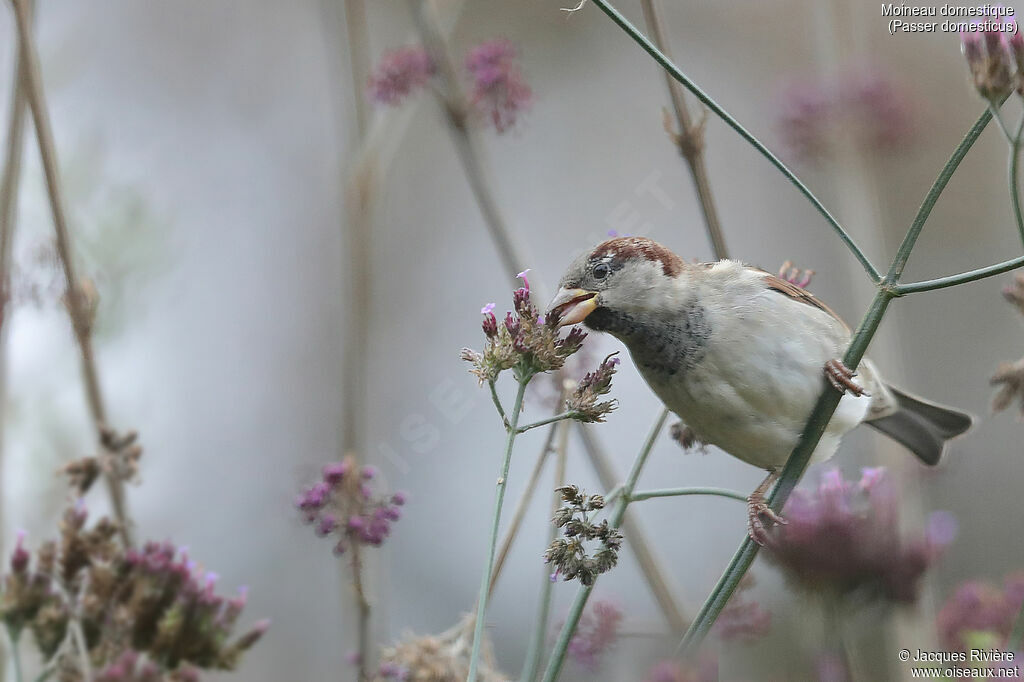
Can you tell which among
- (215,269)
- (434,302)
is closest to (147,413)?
(215,269)

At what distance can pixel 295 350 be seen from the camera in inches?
225

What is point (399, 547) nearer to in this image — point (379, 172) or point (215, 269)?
point (215, 269)

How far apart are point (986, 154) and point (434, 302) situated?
3.30 m

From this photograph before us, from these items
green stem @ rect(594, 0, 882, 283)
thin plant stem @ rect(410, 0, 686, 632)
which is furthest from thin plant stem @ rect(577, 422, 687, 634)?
green stem @ rect(594, 0, 882, 283)

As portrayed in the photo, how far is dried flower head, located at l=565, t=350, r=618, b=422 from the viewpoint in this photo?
132 centimetres

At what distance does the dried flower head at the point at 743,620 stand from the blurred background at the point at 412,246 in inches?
26.1

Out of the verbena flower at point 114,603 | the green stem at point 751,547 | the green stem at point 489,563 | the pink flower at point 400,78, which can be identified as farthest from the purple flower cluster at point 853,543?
the pink flower at point 400,78

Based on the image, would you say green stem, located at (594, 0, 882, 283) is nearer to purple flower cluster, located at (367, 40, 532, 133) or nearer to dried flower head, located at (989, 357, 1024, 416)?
dried flower head, located at (989, 357, 1024, 416)

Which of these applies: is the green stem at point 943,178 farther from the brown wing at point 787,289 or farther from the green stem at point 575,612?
the brown wing at point 787,289

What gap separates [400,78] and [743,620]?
5.08 ft

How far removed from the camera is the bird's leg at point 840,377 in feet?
5.38

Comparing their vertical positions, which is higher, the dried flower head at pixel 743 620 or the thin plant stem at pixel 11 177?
the thin plant stem at pixel 11 177

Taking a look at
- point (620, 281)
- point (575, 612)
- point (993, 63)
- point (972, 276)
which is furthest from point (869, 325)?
point (620, 281)

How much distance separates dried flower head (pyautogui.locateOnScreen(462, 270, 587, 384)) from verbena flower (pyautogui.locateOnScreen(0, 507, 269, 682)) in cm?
75
